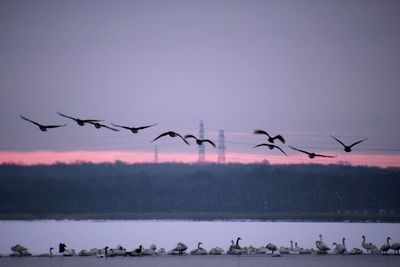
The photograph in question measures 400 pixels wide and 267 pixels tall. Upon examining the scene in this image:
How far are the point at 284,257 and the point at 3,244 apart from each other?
24.0 metres

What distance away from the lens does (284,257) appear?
1480 inches

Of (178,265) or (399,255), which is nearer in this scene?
(178,265)

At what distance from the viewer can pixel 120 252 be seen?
127ft

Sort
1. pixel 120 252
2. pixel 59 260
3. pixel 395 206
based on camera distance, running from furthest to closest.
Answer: pixel 395 206 < pixel 120 252 < pixel 59 260

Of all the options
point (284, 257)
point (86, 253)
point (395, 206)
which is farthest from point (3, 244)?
point (395, 206)

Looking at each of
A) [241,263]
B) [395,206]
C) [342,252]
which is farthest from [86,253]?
[395,206]

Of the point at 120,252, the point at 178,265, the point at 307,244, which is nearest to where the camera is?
the point at 178,265

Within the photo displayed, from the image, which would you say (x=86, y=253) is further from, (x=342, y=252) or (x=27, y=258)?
(x=342, y=252)

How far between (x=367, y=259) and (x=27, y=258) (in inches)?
541

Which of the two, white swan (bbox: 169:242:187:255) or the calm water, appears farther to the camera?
the calm water

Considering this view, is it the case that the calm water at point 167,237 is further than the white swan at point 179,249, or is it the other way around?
the calm water at point 167,237

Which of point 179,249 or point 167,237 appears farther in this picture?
point 167,237

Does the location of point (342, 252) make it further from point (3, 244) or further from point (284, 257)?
point (3, 244)

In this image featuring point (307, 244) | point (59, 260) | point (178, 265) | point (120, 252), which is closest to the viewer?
point (178, 265)
